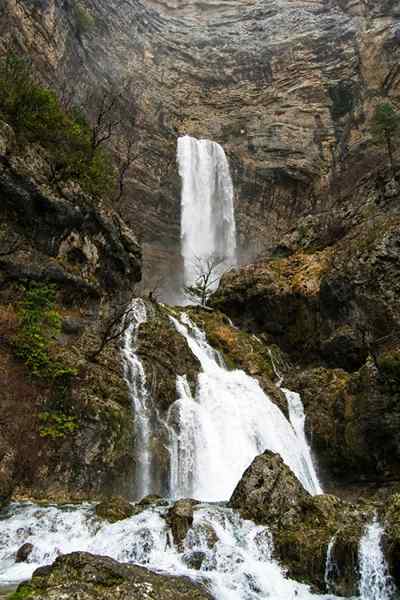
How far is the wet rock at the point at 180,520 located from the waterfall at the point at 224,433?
215 inches

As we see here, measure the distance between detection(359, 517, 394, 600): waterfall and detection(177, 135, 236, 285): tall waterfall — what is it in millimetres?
33487

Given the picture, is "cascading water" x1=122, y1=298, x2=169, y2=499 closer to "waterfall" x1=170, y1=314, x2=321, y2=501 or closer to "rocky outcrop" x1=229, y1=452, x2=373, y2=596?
"waterfall" x1=170, y1=314, x2=321, y2=501

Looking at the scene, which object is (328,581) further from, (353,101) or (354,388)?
(353,101)

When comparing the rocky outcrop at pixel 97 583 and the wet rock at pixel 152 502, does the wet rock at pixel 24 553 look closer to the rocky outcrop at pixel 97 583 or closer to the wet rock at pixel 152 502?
the rocky outcrop at pixel 97 583

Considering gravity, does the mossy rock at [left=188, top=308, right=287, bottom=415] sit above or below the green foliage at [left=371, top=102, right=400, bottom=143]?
below

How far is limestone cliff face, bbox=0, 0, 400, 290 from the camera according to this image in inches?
1635

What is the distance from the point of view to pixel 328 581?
930cm

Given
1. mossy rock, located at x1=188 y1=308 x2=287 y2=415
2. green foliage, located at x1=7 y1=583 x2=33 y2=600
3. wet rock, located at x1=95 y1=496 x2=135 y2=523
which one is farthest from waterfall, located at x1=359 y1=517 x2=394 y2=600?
mossy rock, located at x1=188 y1=308 x2=287 y2=415

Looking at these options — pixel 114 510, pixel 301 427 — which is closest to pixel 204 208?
pixel 301 427

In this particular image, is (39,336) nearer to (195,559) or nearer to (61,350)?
(61,350)

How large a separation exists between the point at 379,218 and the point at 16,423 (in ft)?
75.0

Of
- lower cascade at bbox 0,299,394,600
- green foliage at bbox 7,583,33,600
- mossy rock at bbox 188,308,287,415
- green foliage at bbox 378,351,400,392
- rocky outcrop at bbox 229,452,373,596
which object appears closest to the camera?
green foliage at bbox 7,583,33,600

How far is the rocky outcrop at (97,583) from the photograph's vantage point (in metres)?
6.41

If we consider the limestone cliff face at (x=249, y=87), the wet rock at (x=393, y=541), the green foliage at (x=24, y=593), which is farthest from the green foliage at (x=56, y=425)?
the limestone cliff face at (x=249, y=87)
